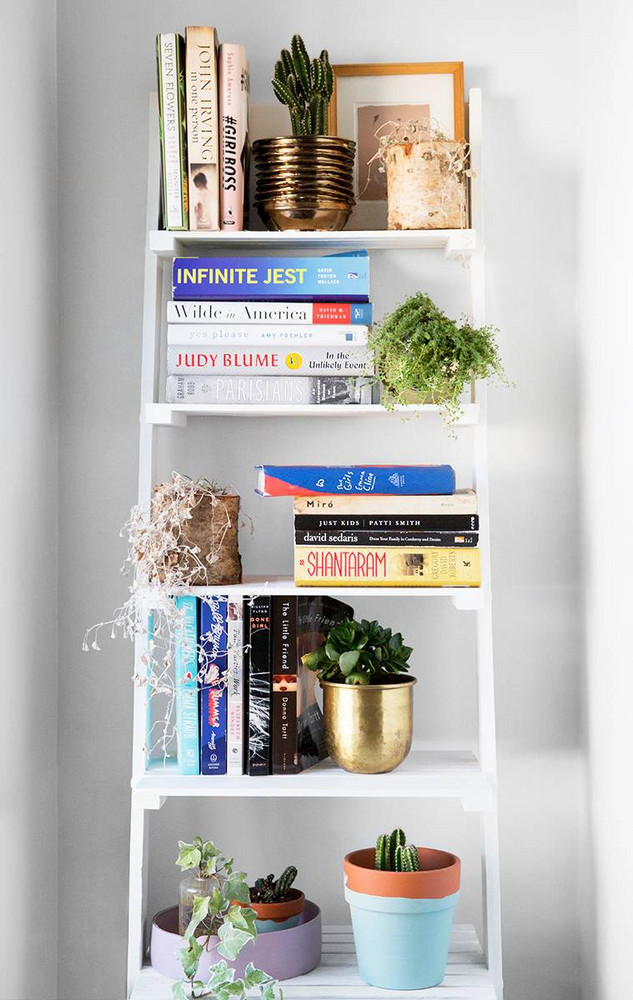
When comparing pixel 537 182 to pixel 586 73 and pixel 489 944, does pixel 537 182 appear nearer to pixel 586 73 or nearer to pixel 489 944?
pixel 586 73

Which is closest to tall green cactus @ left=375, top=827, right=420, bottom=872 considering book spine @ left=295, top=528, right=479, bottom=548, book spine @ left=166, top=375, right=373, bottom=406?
book spine @ left=295, top=528, right=479, bottom=548

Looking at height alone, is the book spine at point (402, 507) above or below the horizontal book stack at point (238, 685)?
above

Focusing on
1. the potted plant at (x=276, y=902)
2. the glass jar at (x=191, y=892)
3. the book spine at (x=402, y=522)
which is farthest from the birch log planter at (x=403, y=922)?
the book spine at (x=402, y=522)

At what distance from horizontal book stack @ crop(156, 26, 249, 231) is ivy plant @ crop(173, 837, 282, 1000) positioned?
106cm

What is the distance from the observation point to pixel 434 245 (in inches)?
76.8

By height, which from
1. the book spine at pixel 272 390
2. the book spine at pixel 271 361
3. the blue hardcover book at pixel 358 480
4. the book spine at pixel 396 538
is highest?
the book spine at pixel 271 361

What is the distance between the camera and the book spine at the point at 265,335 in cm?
181

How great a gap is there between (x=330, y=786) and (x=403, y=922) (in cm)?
24

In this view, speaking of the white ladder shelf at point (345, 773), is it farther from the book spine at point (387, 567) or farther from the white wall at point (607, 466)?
the white wall at point (607, 466)

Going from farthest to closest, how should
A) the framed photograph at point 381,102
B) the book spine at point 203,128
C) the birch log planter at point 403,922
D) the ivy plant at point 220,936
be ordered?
the framed photograph at point 381,102, the book spine at point 203,128, the birch log planter at point 403,922, the ivy plant at point 220,936

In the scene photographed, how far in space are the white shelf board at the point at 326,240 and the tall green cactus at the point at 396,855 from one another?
1.00m

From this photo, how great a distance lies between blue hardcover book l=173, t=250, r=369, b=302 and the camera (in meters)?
1.81

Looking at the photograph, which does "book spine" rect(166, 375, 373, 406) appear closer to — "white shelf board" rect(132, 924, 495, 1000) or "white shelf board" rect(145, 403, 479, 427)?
"white shelf board" rect(145, 403, 479, 427)

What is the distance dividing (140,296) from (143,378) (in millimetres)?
227
